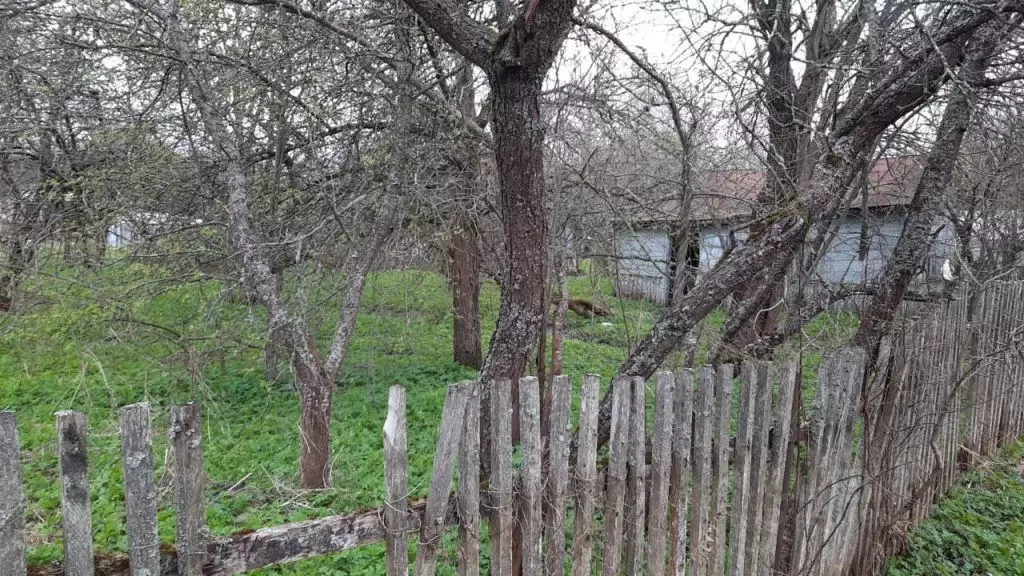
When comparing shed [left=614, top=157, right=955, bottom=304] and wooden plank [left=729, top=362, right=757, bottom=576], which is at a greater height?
shed [left=614, top=157, right=955, bottom=304]

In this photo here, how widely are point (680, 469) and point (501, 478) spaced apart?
0.86 m

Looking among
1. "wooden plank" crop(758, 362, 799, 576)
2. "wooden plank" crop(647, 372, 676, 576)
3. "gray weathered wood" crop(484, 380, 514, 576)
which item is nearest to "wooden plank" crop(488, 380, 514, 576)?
"gray weathered wood" crop(484, 380, 514, 576)

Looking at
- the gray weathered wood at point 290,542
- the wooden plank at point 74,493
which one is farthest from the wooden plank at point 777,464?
the wooden plank at point 74,493

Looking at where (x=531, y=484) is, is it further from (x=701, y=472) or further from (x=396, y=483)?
(x=701, y=472)

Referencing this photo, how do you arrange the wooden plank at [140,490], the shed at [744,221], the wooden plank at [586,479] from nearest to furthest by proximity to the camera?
the wooden plank at [140,490]
the wooden plank at [586,479]
the shed at [744,221]

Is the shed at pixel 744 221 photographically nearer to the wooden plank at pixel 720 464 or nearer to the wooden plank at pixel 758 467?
the wooden plank at pixel 758 467

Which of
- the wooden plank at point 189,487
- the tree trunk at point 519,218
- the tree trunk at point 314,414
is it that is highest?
the tree trunk at point 519,218

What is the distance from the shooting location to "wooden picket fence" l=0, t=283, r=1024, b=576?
1369 mm

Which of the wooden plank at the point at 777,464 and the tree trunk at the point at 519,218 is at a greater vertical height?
the tree trunk at the point at 519,218

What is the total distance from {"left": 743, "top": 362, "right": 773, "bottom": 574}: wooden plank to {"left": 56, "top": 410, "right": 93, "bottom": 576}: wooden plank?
2.42m

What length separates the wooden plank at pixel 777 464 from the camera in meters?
2.67

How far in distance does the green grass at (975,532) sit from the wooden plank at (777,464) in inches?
52.4

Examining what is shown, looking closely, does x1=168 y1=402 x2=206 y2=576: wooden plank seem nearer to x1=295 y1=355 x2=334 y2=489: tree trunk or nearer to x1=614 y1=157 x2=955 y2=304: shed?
x1=295 y1=355 x2=334 y2=489: tree trunk

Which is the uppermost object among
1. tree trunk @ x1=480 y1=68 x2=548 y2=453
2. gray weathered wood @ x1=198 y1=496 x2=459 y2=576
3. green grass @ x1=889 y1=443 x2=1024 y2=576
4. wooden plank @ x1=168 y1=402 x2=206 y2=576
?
tree trunk @ x1=480 y1=68 x2=548 y2=453
